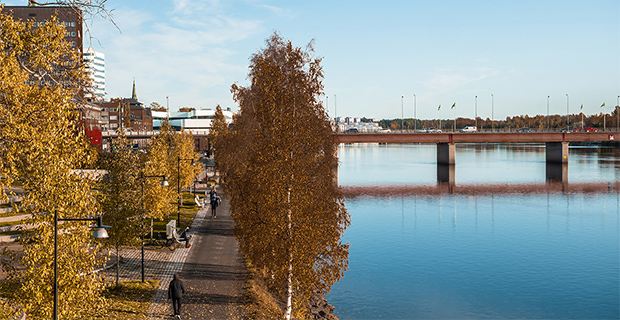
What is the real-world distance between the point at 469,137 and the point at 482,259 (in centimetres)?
7348

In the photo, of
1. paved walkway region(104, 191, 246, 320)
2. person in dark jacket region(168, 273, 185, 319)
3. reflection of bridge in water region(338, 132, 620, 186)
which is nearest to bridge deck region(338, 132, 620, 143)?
reflection of bridge in water region(338, 132, 620, 186)

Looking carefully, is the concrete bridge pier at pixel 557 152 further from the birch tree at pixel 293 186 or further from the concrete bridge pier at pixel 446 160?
the birch tree at pixel 293 186

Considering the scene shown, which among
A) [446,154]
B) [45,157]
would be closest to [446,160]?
[446,154]

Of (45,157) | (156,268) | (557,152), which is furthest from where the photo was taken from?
(557,152)

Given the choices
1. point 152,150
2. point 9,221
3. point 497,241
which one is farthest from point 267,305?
point 497,241

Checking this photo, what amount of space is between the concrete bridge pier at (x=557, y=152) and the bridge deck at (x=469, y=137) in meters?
5.94

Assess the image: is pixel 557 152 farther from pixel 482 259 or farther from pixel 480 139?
pixel 482 259

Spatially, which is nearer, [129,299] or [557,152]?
[129,299]

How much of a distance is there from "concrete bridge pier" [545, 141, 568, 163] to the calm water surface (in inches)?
1921

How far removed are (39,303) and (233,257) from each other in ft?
62.0

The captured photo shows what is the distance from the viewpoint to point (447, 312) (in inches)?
1186

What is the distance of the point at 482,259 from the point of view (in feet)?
137

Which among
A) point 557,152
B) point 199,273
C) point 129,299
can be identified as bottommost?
point 199,273

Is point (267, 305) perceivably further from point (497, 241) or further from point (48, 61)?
point (497, 241)
